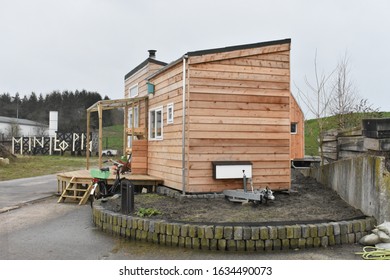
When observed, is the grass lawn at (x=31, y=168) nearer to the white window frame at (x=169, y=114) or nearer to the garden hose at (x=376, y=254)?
the white window frame at (x=169, y=114)

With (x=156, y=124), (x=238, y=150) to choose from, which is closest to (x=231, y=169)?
(x=238, y=150)

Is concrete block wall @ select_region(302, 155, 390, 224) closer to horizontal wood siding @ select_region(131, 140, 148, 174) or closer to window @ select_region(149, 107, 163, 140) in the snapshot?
window @ select_region(149, 107, 163, 140)

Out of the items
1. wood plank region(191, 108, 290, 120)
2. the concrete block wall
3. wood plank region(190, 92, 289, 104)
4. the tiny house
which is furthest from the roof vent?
the concrete block wall

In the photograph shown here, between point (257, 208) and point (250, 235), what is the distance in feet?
5.47

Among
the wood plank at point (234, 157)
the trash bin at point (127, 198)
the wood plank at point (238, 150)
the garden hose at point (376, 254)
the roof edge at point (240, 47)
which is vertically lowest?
the garden hose at point (376, 254)

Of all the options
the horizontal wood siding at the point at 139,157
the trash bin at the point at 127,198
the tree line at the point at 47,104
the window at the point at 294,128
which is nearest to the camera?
the trash bin at the point at 127,198

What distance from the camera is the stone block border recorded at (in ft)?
17.6

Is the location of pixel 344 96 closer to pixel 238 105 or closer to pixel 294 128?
pixel 294 128

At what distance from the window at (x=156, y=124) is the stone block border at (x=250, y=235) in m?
4.32

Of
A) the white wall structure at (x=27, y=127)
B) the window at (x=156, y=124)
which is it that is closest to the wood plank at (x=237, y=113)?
the window at (x=156, y=124)

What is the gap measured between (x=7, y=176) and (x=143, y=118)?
8034mm

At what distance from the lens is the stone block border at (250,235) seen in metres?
5.38

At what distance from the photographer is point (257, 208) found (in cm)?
700
